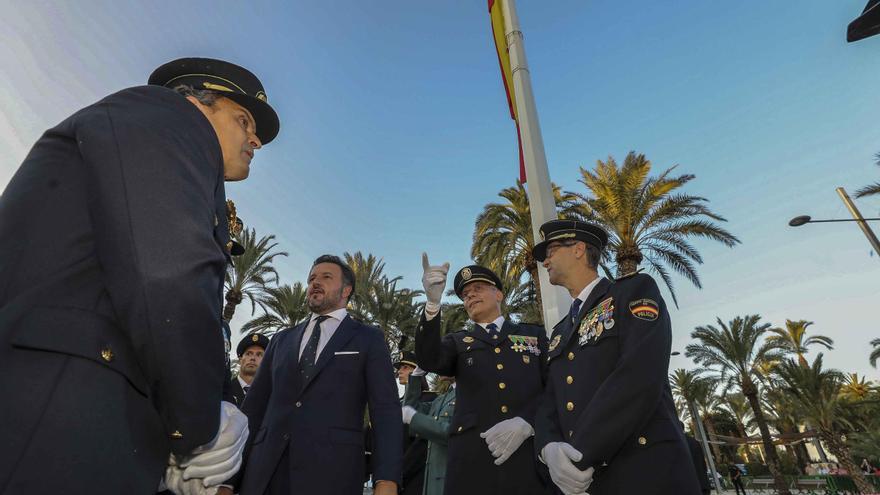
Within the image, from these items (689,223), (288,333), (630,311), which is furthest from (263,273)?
(630,311)

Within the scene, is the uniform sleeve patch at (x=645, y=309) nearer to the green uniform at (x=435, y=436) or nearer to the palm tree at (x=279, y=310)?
the green uniform at (x=435, y=436)

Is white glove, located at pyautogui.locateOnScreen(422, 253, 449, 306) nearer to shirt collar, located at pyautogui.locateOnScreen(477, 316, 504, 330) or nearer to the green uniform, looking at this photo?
shirt collar, located at pyautogui.locateOnScreen(477, 316, 504, 330)

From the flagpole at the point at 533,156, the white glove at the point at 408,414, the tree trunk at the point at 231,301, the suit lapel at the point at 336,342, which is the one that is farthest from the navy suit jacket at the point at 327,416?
the tree trunk at the point at 231,301

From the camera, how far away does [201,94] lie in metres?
1.87

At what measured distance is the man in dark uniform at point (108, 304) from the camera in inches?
41.0

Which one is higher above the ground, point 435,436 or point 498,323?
point 498,323

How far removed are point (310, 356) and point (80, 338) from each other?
7.59 feet

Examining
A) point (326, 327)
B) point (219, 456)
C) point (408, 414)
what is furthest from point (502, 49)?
point (219, 456)

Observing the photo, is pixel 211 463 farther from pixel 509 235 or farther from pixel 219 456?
pixel 509 235

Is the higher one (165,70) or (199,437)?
(165,70)

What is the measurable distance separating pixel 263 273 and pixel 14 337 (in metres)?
25.2

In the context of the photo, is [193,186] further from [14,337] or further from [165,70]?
[165,70]

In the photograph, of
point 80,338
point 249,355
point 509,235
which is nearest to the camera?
point 80,338

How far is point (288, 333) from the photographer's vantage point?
3793 millimetres
